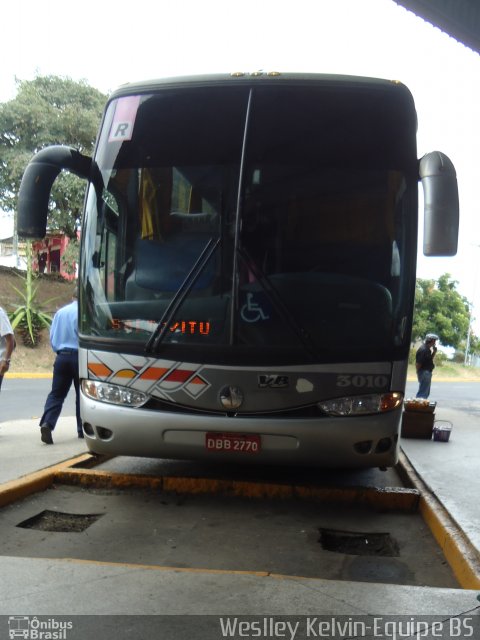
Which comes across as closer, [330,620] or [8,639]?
[8,639]

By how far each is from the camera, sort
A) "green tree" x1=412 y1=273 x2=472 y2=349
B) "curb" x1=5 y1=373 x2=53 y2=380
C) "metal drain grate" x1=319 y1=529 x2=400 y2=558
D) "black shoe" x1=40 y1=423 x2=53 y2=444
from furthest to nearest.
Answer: "green tree" x1=412 y1=273 x2=472 y2=349, "curb" x1=5 y1=373 x2=53 y2=380, "black shoe" x1=40 y1=423 x2=53 y2=444, "metal drain grate" x1=319 y1=529 x2=400 y2=558

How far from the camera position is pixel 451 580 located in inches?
161

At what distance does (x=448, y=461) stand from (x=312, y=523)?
2858 millimetres

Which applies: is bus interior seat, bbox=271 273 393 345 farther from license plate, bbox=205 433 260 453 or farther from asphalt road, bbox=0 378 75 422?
asphalt road, bbox=0 378 75 422

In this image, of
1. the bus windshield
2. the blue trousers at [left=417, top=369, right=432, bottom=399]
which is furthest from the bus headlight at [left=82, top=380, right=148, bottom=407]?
the blue trousers at [left=417, top=369, right=432, bottom=399]

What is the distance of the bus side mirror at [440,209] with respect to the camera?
4.77 meters

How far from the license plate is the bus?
0.01 metres

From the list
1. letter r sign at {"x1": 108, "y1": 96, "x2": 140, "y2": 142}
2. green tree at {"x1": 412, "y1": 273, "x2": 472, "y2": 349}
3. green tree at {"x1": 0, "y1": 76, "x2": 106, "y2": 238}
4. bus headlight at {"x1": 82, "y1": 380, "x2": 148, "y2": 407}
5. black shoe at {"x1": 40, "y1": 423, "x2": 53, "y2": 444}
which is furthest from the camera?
green tree at {"x1": 412, "y1": 273, "x2": 472, "y2": 349}

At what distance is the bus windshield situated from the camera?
15.9 ft

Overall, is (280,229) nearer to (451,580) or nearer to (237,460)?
(237,460)

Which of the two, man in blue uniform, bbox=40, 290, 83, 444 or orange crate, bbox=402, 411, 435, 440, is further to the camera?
orange crate, bbox=402, 411, 435, 440

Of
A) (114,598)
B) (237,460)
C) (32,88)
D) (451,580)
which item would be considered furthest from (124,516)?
(32,88)

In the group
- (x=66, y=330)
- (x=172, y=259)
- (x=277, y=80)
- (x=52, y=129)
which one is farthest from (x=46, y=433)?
(x=52, y=129)

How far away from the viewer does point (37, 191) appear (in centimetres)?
512
